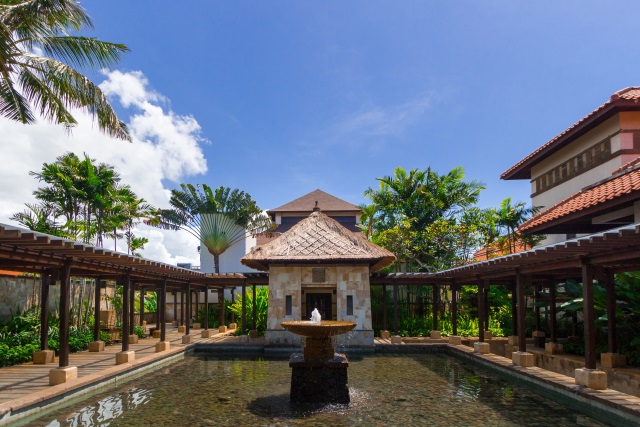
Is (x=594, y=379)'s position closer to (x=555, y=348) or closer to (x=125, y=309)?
(x=555, y=348)

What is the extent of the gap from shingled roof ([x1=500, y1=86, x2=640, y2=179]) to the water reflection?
1444 centimetres

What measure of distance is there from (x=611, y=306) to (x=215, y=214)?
959 inches

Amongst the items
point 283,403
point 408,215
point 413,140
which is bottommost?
point 283,403

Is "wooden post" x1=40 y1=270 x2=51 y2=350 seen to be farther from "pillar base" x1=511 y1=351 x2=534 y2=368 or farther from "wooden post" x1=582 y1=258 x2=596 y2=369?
"wooden post" x1=582 y1=258 x2=596 y2=369

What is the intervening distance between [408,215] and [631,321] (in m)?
15.4

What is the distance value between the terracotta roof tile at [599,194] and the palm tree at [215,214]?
19545 millimetres

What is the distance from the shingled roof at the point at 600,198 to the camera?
34.3ft

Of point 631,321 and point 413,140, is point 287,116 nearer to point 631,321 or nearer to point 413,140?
point 413,140

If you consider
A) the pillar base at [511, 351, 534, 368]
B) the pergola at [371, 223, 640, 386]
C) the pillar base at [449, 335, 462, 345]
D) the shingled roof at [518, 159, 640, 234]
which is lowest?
the pillar base at [449, 335, 462, 345]

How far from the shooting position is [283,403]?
902 centimetres

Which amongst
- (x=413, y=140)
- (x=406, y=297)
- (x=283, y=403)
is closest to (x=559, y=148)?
(x=413, y=140)

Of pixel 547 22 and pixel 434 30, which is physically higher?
pixel 434 30

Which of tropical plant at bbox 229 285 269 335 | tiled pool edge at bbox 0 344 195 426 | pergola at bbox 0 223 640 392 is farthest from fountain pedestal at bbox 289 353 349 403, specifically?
tropical plant at bbox 229 285 269 335

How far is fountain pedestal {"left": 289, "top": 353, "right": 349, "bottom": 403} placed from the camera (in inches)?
360
